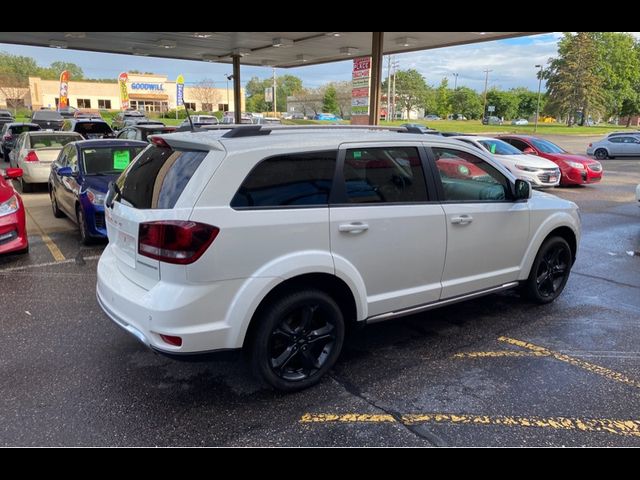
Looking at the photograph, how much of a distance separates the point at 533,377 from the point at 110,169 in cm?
734

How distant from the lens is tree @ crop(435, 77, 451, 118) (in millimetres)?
112688

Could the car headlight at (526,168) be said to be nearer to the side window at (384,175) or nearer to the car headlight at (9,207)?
the side window at (384,175)

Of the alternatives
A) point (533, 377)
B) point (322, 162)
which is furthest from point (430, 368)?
point (322, 162)

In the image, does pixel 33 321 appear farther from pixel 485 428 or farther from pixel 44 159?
pixel 44 159

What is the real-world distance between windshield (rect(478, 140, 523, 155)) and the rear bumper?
42.1ft

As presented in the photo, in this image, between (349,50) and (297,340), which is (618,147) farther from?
(297,340)

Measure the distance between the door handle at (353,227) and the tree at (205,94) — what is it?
285ft

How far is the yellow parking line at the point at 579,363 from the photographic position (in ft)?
12.4

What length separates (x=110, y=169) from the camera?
8.45 meters

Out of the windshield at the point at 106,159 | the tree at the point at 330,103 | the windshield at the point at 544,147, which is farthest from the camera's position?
the tree at the point at 330,103

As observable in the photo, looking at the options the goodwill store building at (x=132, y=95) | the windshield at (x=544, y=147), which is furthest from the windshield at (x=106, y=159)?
the goodwill store building at (x=132, y=95)

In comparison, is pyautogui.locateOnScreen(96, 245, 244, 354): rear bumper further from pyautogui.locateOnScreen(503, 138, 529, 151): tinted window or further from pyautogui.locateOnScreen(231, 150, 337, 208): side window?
pyautogui.locateOnScreen(503, 138, 529, 151): tinted window

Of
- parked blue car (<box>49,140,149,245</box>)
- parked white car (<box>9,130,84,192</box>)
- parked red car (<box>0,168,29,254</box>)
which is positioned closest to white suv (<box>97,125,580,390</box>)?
parked red car (<box>0,168,29,254</box>)

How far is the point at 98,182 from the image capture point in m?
7.69
